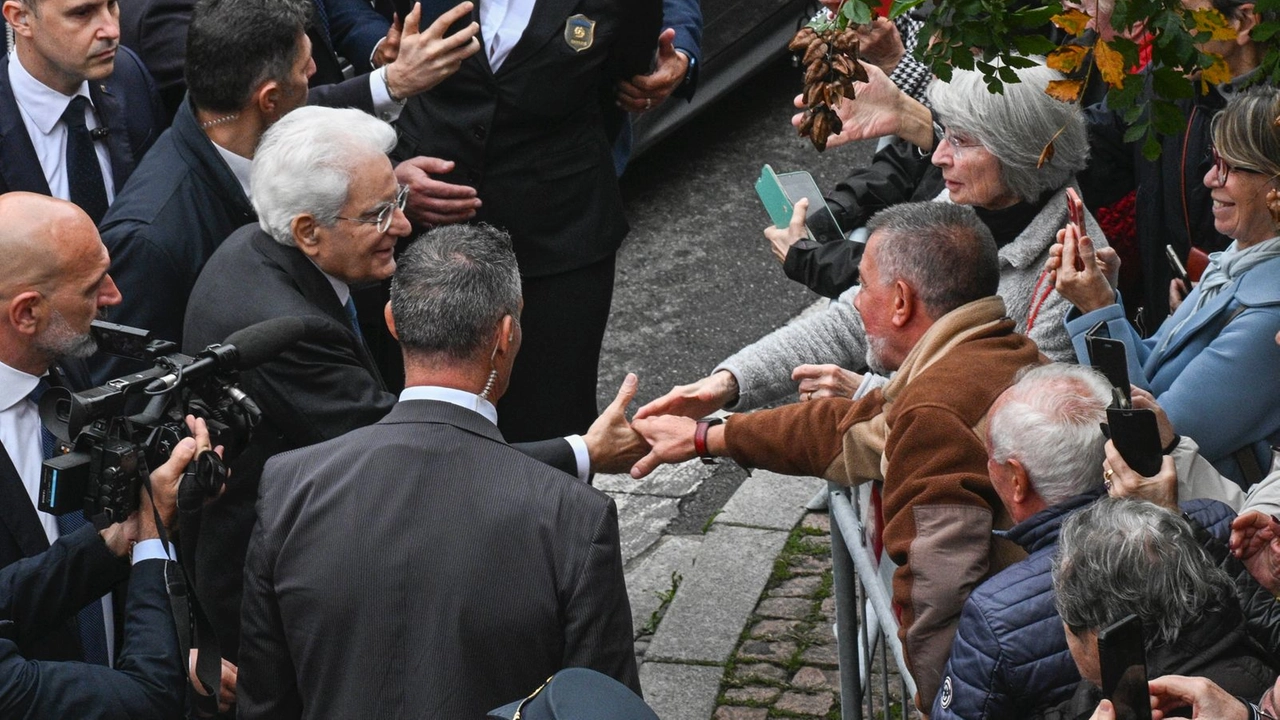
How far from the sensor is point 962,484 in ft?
10.6

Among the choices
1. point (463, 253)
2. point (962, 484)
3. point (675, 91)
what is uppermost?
point (463, 253)

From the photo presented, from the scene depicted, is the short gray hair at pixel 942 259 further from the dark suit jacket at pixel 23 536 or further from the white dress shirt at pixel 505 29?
the dark suit jacket at pixel 23 536

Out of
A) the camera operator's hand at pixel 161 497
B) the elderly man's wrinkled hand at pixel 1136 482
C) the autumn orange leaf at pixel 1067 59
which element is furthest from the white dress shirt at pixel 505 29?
the elderly man's wrinkled hand at pixel 1136 482

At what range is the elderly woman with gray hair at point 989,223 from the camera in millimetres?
4035

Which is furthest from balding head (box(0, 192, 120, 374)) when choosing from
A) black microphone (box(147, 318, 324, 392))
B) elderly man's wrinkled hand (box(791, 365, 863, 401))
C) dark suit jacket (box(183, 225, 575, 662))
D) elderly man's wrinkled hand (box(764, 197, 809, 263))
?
elderly man's wrinkled hand (box(764, 197, 809, 263))

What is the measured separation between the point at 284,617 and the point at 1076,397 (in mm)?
1671

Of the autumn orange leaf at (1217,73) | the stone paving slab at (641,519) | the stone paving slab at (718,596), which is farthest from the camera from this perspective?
the stone paving slab at (641,519)

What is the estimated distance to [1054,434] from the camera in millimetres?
A: 3080

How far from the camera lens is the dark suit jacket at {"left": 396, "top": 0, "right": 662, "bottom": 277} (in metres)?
4.68

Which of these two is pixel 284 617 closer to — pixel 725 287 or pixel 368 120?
pixel 368 120

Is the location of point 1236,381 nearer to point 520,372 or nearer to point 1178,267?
point 1178,267

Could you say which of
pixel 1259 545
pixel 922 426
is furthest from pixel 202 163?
pixel 1259 545

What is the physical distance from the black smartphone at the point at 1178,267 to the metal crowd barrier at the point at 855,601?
120 cm

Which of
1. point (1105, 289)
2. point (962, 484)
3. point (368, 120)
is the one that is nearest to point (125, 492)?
point (368, 120)
